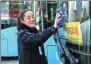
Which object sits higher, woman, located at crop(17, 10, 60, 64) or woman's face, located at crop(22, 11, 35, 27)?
woman's face, located at crop(22, 11, 35, 27)

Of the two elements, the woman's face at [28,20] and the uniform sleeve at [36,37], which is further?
the woman's face at [28,20]

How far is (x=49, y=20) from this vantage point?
17.2ft

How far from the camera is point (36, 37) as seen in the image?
300cm

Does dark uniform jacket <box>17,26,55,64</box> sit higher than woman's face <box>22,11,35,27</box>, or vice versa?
woman's face <box>22,11,35,27</box>

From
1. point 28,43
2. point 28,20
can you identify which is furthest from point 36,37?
point 28,20

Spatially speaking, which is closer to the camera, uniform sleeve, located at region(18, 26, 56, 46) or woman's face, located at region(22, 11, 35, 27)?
uniform sleeve, located at region(18, 26, 56, 46)

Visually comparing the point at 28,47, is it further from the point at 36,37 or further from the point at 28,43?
the point at 36,37

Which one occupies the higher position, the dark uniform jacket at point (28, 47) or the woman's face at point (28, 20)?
the woman's face at point (28, 20)

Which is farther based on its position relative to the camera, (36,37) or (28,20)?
(28,20)

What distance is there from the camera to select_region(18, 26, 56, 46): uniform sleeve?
2.97 metres

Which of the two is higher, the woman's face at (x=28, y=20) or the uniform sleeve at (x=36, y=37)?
the woman's face at (x=28, y=20)

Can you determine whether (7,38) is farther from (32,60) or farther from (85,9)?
(32,60)

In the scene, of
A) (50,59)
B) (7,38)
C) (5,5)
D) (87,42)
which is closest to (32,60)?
(87,42)

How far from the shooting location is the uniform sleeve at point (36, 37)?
2.97 metres
